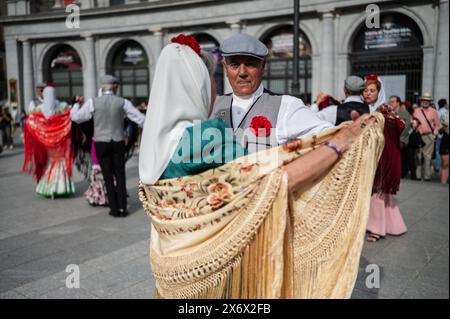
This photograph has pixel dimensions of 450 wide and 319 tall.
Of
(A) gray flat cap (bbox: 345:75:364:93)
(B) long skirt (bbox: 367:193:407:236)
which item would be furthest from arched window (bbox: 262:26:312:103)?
(A) gray flat cap (bbox: 345:75:364:93)

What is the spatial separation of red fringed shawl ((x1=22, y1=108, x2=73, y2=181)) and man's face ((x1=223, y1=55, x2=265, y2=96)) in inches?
213

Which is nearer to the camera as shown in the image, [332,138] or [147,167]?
[332,138]

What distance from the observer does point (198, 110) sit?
1.67 metres

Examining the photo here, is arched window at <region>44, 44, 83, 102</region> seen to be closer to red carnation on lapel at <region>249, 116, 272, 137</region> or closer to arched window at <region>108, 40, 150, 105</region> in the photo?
arched window at <region>108, 40, 150, 105</region>

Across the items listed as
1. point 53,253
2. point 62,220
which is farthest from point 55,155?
point 53,253

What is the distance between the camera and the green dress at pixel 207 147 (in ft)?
Result: 5.21

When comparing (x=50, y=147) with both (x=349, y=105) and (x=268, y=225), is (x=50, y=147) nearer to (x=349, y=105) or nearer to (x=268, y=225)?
(x=349, y=105)

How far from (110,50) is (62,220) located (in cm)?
1845

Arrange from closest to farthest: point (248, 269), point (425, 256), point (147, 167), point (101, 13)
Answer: point (248, 269) < point (147, 167) < point (425, 256) < point (101, 13)

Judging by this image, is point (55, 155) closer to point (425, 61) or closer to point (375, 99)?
point (375, 99)

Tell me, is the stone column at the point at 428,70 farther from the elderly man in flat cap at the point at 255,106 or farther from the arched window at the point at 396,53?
the elderly man in flat cap at the point at 255,106

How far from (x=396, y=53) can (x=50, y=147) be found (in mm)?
13260

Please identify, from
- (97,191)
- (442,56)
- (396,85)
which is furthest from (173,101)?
(396,85)

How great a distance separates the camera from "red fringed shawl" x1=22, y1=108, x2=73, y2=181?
7145 mm
